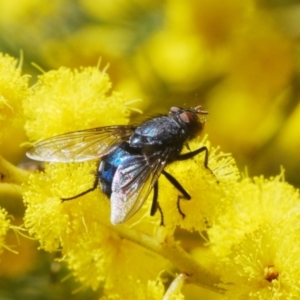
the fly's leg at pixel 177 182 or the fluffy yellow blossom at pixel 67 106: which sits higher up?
the fluffy yellow blossom at pixel 67 106

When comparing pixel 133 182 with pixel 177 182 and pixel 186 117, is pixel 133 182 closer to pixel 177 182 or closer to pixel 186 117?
pixel 177 182

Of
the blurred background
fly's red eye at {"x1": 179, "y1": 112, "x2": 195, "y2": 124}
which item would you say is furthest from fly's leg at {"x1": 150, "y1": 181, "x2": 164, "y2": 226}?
the blurred background

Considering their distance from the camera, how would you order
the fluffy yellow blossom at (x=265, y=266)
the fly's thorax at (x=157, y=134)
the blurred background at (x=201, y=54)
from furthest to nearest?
1. the blurred background at (x=201, y=54)
2. the fly's thorax at (x=157, y=134)
3. the fluffy yellow blossom at (x=265, y=266)

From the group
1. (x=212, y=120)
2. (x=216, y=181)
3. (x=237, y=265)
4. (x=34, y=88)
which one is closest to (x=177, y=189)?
(x=216, y=181)

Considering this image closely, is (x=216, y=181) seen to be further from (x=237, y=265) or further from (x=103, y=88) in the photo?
(x=103, y=88)

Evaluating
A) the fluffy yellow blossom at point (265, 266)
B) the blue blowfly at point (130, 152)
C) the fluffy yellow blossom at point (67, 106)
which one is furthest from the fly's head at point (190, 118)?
the fluffy yellow blossom at point (265, 266)

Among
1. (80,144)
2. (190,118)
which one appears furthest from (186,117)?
(80,144)

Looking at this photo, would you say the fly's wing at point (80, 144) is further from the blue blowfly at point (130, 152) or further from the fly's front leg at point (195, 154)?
the fly's front leg at point (195, 154)
